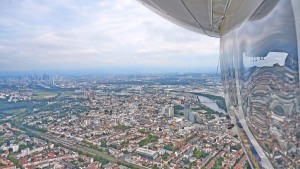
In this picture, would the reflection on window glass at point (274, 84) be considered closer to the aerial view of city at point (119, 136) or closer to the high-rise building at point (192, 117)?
the aerial view of city at point (119, 136)

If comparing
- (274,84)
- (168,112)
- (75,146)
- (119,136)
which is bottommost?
(75,146)

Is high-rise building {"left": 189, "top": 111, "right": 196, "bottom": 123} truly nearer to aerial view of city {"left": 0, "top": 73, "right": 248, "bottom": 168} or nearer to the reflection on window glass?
aerial view of city {"left": 0, "top": 73, "right": 248, "bottom": 168}

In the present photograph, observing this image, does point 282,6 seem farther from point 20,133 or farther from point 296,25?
point 20,133

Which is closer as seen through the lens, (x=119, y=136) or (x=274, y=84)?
(x=274, y=84)

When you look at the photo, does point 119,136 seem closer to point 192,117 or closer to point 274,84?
point 192,117

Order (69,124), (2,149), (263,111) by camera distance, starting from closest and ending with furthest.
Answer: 1. (263,111)
2. (2,149)
3. (69,124)

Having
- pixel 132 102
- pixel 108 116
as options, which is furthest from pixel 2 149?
pixel 132 102

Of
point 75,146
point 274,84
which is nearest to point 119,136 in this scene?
point 75,146

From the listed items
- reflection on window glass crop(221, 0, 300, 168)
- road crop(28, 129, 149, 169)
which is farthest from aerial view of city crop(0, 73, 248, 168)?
reflection on window glass crop(221, 0, 300, 168)

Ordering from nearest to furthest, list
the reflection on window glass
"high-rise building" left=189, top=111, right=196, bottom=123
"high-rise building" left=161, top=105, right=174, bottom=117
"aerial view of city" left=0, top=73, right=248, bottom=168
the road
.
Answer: the reflection on window glass → "aerial view of city" left=0, top=73, right=248, bottom=168 → the road → "high-rise building" left=189, top=111, right=196, bottom=123 → "high-rise building" left=161, top=105, right=174, bottom=117
